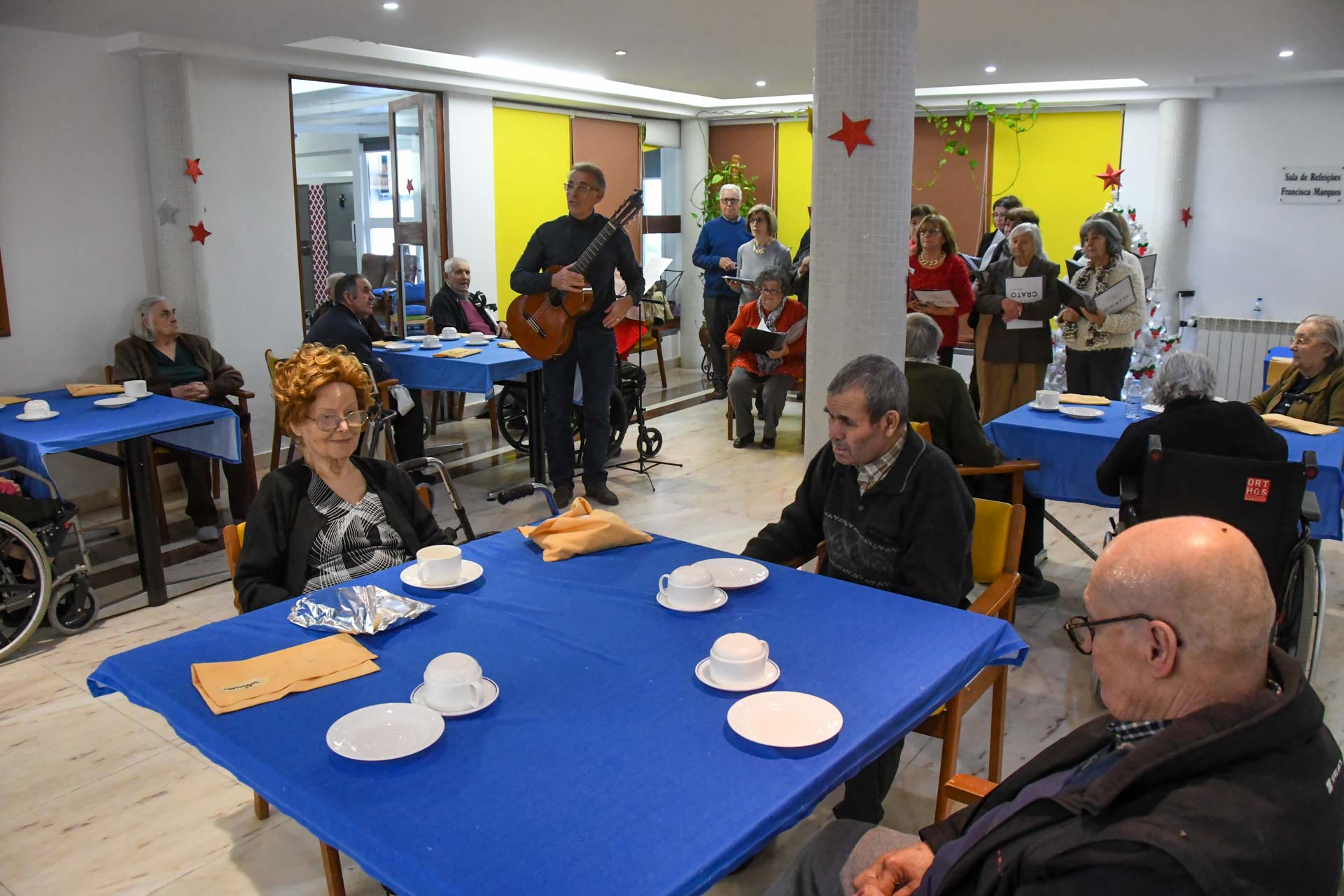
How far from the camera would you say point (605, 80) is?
8406mm

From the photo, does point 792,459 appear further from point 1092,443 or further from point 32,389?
point 32,389

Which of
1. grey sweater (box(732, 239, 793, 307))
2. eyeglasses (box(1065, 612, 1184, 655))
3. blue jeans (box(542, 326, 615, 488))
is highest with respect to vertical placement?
grey sweater (box(732, 239, 793, 307))

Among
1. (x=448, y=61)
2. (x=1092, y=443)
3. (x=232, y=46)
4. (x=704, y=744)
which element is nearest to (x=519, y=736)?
(x=704, y=744)

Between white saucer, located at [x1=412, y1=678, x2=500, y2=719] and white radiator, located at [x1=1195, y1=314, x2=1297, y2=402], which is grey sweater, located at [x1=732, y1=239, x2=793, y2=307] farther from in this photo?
white saucer, located at [x1=412, y1=678, x2=500, y2=719]

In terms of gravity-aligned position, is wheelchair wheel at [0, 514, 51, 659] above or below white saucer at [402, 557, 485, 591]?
below

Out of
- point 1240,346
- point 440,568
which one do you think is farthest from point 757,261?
point 440,568

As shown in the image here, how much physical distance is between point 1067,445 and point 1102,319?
187 cm

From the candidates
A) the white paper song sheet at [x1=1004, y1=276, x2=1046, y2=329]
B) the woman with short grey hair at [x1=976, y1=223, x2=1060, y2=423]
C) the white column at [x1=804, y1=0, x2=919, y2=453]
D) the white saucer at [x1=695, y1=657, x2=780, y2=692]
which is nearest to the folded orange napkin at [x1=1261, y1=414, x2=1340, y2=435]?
the white column at [x1=804, y1=0, x2=919, y2=453]

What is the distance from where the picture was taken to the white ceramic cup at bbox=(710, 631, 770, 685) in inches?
73.7

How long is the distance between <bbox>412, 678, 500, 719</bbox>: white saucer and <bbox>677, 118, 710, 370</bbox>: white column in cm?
841

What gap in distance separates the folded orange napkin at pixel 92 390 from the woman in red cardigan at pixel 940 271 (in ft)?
14.5

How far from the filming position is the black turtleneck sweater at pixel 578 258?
18.3ft

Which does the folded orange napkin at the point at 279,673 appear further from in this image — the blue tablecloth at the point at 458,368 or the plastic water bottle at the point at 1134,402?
the blue tablecloth at the point at 458,368

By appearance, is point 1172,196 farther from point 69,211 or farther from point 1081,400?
point 69,211
